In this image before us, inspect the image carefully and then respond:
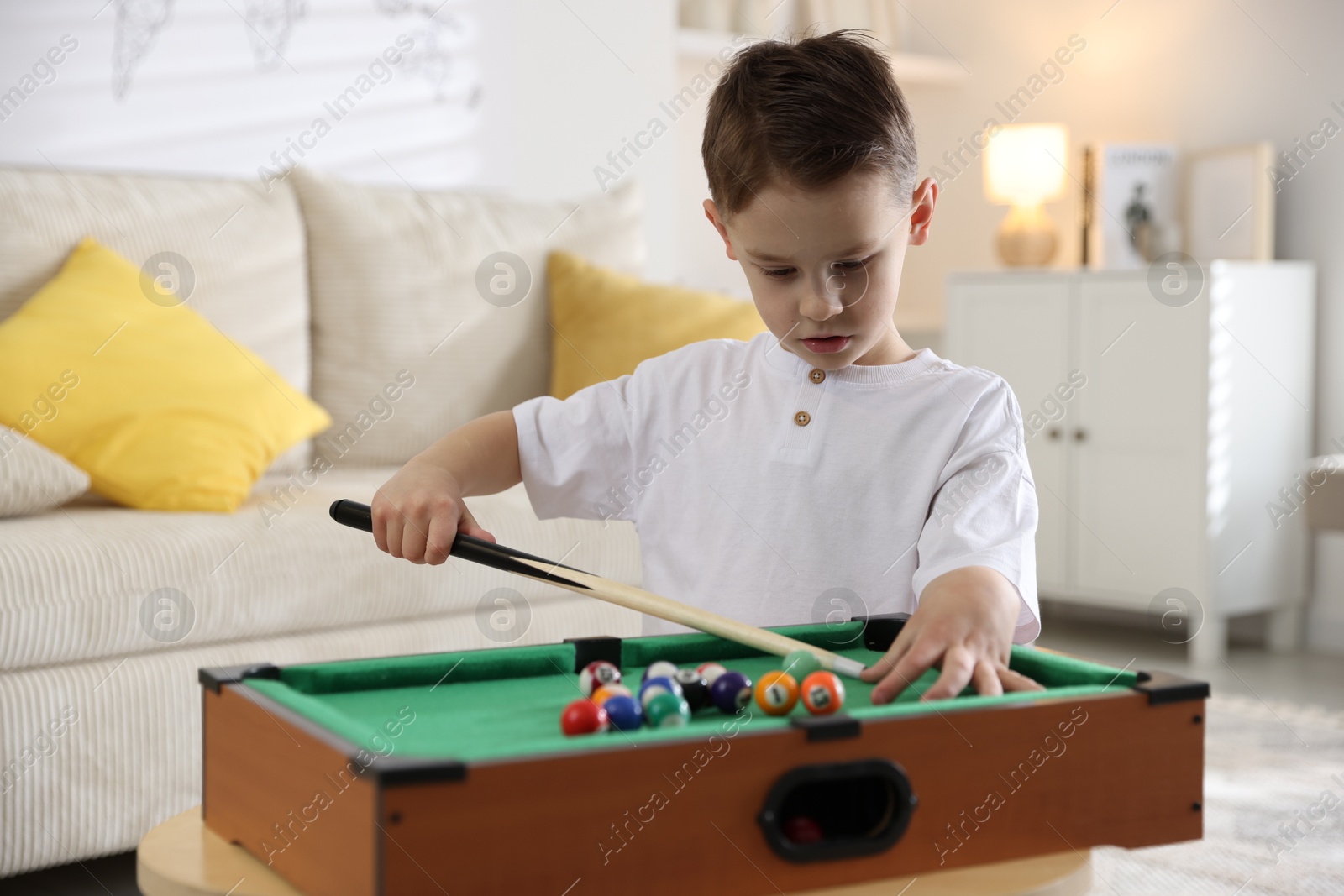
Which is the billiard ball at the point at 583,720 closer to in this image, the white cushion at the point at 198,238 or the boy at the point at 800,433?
the boy at the point at 800,433

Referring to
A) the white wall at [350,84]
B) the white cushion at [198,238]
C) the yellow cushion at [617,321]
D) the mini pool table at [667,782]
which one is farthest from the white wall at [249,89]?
the mini pool table at [667,782]

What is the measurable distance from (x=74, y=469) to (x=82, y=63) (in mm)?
1040

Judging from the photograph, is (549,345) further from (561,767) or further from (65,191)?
(561,767)

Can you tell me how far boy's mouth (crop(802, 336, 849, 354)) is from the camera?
1.06m

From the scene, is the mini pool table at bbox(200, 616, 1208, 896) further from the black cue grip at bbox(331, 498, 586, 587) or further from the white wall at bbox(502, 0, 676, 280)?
the white wall at bbox(502, 0, 676, 280)

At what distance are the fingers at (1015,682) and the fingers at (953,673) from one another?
23mm

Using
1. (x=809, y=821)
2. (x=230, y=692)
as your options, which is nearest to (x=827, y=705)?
(x=809, y=821)

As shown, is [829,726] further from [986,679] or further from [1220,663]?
[1220,663]

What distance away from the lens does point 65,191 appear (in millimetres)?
2197

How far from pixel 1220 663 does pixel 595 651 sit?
2.47 m

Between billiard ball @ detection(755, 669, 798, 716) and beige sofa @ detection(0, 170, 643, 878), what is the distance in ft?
3.83

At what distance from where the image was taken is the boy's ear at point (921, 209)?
3.78 feet

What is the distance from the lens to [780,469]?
1.14 metres

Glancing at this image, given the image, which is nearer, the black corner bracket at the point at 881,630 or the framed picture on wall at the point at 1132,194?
the black corner bracket at the point at 881,630
